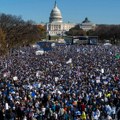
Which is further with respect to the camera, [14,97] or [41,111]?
[14,97]

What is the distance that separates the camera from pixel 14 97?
21438 millimetres

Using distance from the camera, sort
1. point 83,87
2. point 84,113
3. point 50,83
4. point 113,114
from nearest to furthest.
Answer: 1. point 84,113
2. point 113,114
3. point 83,87
4. point 50,83

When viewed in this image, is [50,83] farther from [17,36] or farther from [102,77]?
[17,36]

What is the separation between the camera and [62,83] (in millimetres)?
26703

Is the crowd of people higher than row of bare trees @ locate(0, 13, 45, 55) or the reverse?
the reverse

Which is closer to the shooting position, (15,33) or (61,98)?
(61,98)

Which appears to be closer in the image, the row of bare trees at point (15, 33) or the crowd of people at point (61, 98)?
the crowd of people at point (61, 98)

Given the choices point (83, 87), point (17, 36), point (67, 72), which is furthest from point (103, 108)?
point (17, 36)

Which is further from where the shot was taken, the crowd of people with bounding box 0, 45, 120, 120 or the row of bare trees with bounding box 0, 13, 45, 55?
the row of bare trees with bounding box 0, 13, 45, 55

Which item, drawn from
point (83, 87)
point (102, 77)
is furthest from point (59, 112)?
point (102, 77)

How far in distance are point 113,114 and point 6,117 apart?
15.3 feet

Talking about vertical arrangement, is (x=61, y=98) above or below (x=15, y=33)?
below

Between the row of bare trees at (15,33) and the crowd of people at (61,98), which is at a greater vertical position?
the row of bare trees at (15,33)

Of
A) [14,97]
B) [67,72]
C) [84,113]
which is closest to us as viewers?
[84,113]
